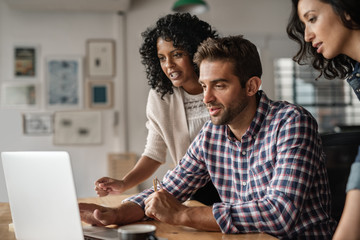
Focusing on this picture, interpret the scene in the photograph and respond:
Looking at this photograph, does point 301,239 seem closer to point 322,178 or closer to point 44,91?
point 322,178

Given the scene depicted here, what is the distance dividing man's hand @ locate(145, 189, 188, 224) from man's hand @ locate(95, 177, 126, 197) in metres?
0.37

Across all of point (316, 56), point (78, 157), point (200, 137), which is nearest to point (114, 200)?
point (200, 137)

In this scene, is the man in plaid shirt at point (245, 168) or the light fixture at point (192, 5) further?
the light fixture at point (192, 5)

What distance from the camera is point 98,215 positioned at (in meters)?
1.25

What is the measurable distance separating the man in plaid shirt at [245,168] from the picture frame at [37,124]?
3250 millimetres

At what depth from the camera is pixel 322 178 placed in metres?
1.30

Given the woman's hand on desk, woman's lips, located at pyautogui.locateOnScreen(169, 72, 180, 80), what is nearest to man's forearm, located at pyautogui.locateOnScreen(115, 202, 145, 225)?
the woman's hand on desk

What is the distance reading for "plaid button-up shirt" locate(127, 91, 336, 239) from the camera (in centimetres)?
114

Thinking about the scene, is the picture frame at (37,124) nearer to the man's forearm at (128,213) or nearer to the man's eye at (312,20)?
the man's forearm at (128,213)

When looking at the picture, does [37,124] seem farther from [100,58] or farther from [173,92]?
[173,92]

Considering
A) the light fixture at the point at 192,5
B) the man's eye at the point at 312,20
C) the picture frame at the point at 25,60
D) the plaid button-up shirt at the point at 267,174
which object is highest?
the light fixture at the point at 192,5

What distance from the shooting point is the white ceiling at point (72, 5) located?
4.16 m

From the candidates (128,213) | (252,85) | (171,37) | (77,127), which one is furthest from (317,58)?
(77,127)

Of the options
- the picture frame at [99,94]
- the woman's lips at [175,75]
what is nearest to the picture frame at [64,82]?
the picture frame at [99,94]
